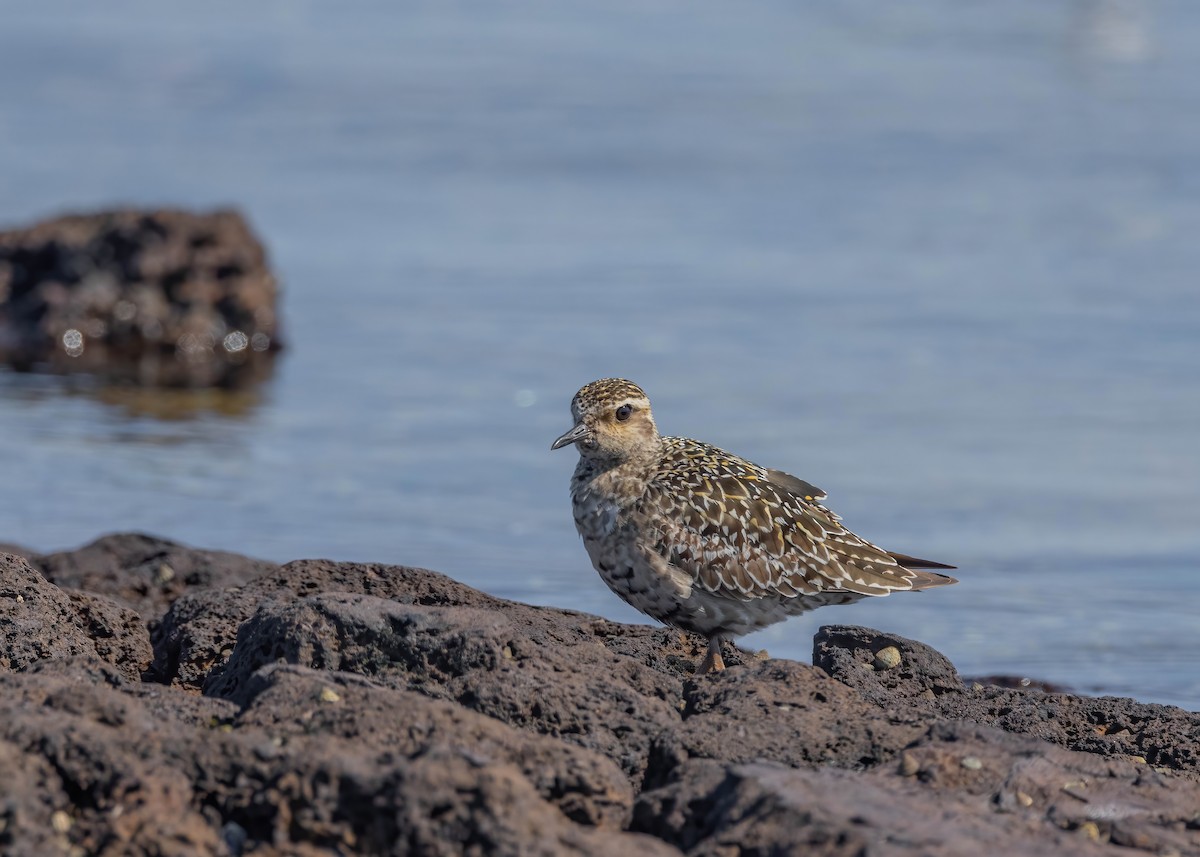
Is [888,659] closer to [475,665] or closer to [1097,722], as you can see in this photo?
[1097,722]

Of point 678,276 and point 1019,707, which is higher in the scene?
Result: point 678,276

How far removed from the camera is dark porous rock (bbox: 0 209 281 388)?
13742 mm

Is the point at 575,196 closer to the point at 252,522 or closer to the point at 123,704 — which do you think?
the point at 252,522

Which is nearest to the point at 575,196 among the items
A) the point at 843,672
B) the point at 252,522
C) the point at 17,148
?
the point at 17,148

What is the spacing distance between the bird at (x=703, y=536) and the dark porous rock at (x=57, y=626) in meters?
1.51

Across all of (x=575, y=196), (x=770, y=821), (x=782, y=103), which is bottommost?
(x=770, y=821)

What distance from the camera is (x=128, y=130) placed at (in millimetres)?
22453

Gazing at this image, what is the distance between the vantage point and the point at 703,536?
6035 millimetres

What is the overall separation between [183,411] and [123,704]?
862 centimetres

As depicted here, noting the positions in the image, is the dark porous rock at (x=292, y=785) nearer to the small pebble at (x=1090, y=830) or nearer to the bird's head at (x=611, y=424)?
the small pebble at (x=1090, y=830)

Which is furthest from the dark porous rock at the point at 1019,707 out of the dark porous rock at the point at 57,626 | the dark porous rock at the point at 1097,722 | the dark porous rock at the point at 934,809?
the dark porous rock at the point at 57,626

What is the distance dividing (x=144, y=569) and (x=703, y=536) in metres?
2.26

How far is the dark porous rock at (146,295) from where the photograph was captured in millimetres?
13742

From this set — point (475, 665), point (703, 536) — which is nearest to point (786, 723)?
point (475, 665)
